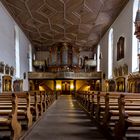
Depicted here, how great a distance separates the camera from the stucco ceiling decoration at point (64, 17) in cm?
1628

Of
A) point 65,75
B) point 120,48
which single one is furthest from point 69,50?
point 120,48

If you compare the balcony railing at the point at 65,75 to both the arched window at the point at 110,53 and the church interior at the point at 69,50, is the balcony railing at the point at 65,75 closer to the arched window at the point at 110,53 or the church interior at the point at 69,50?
the church interior at the point at 69,50

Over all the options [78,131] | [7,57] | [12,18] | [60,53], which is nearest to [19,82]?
[7,57]

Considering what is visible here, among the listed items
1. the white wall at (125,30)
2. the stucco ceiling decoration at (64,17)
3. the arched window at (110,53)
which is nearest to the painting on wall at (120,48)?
the white wall at (125,30)

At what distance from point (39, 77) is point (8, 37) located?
32.6 ft

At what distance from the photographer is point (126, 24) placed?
53.0 feet

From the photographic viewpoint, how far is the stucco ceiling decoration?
53.4 feet

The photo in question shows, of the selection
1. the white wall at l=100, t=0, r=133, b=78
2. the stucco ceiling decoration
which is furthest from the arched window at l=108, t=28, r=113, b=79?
the white wall at l=100, t=0, r=133, b=78

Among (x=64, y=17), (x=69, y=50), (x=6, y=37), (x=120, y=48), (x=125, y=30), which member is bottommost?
(x=120, y=48)

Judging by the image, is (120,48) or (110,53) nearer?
(120,48)

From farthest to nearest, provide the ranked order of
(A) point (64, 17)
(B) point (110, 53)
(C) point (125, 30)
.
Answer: (B) point (110, 53) → (A) point (64, 17) → (C) point (125, 30)

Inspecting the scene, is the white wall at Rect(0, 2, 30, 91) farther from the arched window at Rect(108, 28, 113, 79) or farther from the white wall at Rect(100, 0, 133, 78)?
the arched window at Rect(108, 28, 113, 79)

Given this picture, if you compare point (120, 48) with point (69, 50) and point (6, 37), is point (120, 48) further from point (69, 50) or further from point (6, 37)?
point (69, 50)

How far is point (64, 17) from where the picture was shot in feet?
63.3
